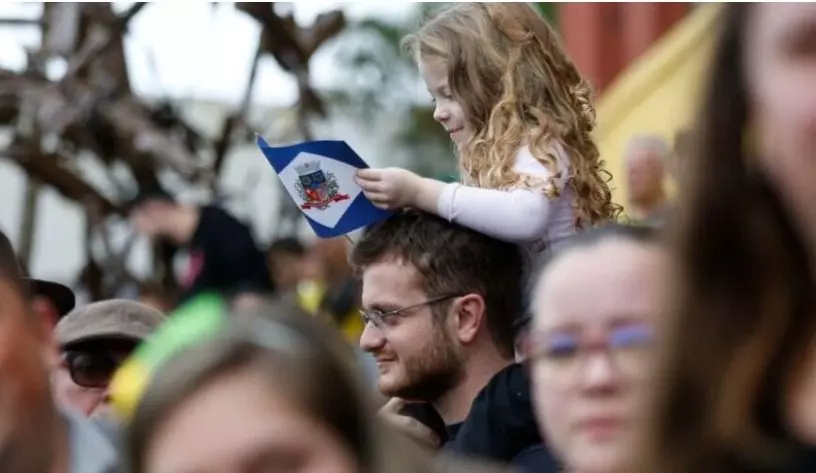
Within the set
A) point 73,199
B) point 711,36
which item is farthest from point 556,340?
point 73,199

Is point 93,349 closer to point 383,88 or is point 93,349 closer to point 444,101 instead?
point 444,101

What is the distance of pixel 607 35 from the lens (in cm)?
1559

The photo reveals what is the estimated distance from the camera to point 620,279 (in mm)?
1333

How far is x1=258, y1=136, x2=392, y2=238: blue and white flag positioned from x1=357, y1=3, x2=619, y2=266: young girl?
40mm

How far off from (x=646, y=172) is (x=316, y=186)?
1.77 metres

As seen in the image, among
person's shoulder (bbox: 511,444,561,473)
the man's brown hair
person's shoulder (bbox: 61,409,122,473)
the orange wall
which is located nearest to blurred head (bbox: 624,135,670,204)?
the man's brown hair

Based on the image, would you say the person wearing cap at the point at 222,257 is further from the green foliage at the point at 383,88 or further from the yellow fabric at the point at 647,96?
the green foliage at the point at 383,88

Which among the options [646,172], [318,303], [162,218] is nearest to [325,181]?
[646,172]

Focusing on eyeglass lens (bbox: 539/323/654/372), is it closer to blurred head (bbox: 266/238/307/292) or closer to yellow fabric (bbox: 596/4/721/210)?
blurred head (bbox: 266/238/307/292)

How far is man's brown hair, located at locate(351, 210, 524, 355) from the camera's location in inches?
98.7

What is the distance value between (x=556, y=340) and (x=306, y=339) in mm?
264

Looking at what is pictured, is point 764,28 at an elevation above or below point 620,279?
above

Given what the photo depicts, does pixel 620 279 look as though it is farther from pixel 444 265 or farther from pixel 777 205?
pixel 444 265

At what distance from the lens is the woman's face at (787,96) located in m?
0.98
